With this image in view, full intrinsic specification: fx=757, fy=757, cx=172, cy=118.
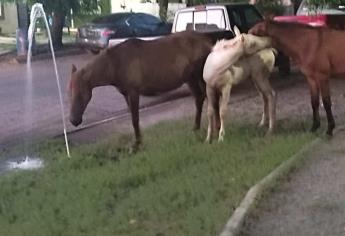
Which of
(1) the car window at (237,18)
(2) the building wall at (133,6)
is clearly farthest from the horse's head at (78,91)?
(2) the building wall at (133,6)

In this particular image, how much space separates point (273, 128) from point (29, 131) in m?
5.18

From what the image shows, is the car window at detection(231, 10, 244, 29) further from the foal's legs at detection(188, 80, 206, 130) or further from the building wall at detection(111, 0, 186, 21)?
the building wall at detection(111, 0, 186, 21)

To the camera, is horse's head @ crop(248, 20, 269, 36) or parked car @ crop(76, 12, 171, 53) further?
parked car @ crop(76, 12, 171, 53)

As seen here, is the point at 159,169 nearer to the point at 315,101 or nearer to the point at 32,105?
the point at 315,101

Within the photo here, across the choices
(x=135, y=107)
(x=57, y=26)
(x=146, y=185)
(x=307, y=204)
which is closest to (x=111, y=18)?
(x=57, y=26)

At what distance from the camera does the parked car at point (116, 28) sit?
101ft

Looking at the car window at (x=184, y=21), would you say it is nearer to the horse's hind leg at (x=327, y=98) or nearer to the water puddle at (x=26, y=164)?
the water puddle at (x=26, y=164)

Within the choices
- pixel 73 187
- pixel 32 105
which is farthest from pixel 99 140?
pixel 32 105

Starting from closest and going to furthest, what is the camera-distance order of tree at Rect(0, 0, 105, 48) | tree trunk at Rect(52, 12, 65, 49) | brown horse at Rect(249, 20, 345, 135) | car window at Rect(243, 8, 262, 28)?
1. brown horse at Rect(249, 20, 345, 135)
2. car window at Rect(243, 8, 262, 28)
3. tree at Rect(0, 0, 105, 48)
4. tree trunk at Rect(52, 12, 65, 49)

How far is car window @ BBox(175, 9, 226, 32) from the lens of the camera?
1858 centimetres

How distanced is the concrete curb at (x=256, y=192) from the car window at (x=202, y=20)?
898 cm

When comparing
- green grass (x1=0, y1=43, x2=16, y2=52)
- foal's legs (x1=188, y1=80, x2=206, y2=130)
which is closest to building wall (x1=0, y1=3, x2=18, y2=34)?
green grass (x1=0, y1=43, x2=16, y2=52)

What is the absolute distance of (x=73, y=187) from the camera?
8.78 metres

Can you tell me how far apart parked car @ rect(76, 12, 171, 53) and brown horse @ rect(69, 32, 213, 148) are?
18.3 meters
